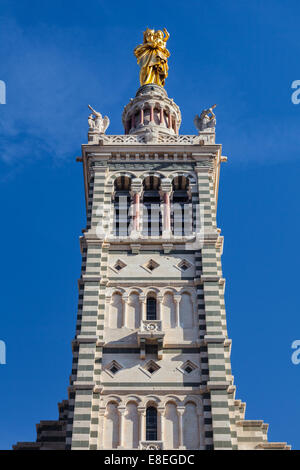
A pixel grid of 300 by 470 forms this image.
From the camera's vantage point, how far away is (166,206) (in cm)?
3916

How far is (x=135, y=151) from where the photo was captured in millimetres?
41312

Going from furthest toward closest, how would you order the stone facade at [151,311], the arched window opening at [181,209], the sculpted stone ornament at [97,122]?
the sculpted stone ornament at [97,122] → the arched window opening at [181,209] → the stone facade at [151,311]

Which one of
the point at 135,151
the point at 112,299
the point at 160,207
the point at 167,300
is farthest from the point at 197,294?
the point at 135,151

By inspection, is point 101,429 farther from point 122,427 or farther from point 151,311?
point 151,311

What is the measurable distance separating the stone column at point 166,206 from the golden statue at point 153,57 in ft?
41.8

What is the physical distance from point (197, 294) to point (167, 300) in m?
1.33

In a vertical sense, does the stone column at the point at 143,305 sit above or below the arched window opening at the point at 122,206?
below

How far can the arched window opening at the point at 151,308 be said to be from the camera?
34.4 meters

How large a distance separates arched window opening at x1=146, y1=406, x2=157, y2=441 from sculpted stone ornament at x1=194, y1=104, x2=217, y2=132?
17.5 meters

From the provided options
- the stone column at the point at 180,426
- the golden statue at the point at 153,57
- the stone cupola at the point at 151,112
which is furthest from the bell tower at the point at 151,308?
the golden statue at the point at 153,57

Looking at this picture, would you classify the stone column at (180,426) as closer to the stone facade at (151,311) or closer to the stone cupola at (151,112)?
the stone facade at (151,311)
